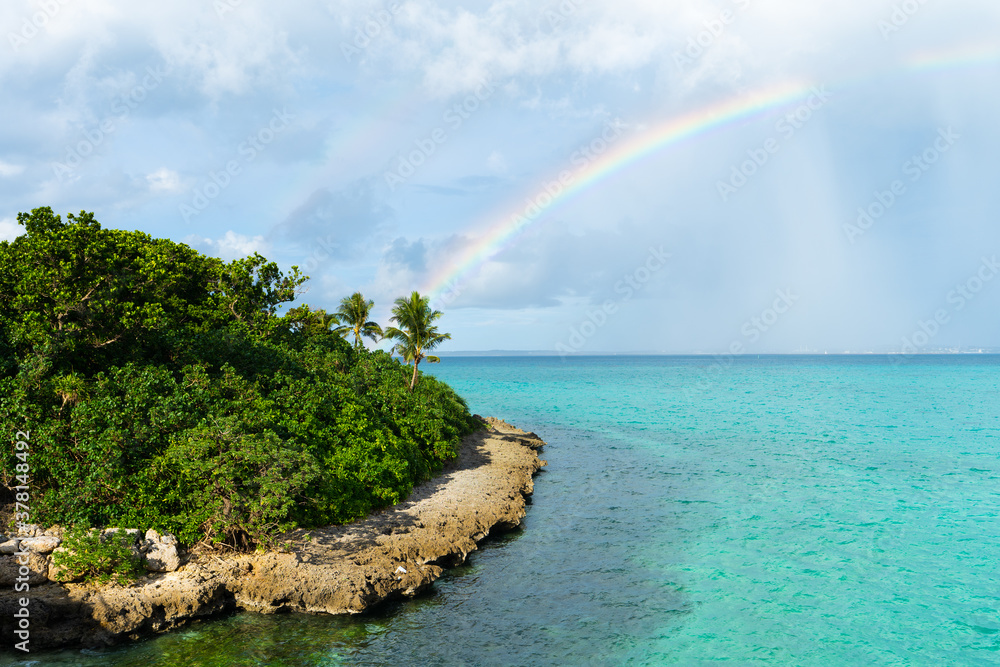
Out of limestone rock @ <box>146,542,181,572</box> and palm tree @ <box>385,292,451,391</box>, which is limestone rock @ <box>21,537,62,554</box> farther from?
palm tree @ <box>385,292,451,391</box>

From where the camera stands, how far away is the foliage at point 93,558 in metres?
15.9

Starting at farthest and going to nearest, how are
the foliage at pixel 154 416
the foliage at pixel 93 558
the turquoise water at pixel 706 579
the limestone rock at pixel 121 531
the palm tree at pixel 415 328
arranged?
the palm tree at pixel 415 328 < the foliage at pixel 154 416 < the limestone rock at pixel 121 531 < the foliage at pixel 93 558 < the turquoise water at pixel 706 579

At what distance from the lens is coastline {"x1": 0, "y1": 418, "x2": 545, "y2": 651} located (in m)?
15.0

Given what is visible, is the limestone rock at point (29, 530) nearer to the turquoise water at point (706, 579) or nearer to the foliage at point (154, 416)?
the foliage at point (154, 416)

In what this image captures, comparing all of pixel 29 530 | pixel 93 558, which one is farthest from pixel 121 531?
pixel 29 530

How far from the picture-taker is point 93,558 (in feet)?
52.2

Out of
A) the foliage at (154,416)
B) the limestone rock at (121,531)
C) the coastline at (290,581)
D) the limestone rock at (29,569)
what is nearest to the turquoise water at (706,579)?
the coastline at (290,581)

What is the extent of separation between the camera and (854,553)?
22.6m

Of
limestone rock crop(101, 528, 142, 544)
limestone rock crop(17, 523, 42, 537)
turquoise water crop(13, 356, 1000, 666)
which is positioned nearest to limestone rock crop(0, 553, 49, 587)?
limestone rock crop(17, 523, 42, 537)

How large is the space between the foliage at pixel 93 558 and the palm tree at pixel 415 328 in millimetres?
26663

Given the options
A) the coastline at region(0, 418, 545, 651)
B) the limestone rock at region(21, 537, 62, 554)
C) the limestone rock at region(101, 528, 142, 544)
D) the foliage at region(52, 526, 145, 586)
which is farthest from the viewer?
the limestone rock at region(101, 528, 142, 544)

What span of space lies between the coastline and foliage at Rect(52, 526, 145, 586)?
0.29m

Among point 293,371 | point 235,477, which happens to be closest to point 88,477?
point 235,477

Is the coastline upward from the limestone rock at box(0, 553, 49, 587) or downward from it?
downward
